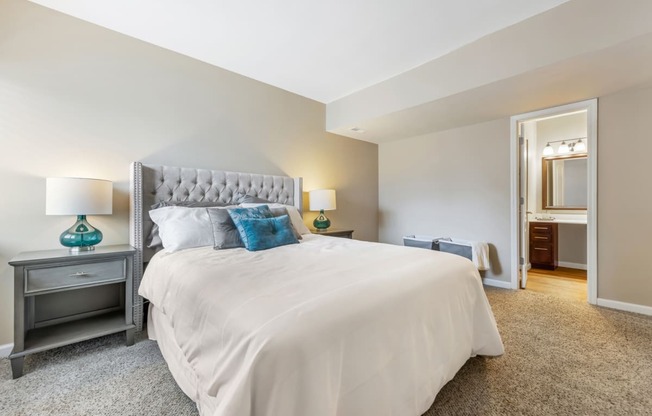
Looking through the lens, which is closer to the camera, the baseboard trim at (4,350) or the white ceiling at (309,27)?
the baseboard trim at (4,350)

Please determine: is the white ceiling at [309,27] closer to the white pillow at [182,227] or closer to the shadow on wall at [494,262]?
the white pillow at [182,227]

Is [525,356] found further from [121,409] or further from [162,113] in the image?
[162,113]

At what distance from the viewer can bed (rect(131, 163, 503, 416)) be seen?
0.83 m

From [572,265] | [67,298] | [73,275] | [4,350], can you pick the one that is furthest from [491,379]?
[572,265]

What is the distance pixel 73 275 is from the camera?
1.87m

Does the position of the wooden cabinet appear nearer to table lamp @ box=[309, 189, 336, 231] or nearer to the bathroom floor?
the bathroom floor

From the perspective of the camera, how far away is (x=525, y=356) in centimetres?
189

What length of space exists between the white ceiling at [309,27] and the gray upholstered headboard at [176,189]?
1.23 m

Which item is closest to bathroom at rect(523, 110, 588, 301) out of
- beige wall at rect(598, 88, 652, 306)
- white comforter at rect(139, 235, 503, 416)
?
beige wall at rect(598, 88, 652, 306)

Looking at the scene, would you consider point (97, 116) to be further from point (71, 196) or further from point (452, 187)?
point (452, 187)

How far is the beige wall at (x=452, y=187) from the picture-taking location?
3.54 meters

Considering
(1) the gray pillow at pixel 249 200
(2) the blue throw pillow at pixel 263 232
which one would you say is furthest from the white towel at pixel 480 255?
(1) the gray pillow at pixel 249 200

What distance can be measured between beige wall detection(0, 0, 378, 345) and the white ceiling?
8.4 inches

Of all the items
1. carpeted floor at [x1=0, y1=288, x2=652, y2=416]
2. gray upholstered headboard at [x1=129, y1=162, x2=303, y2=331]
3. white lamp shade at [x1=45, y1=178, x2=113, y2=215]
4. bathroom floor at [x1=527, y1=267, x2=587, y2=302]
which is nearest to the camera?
carpeted floor at [x1=0, y1=288, x2=652, y2=416]
